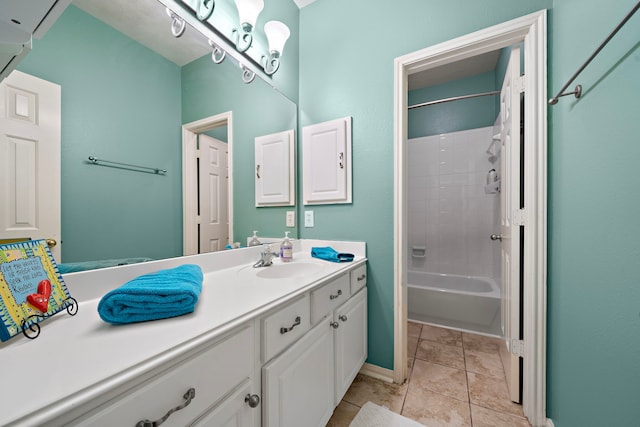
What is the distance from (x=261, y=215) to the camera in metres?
1.58

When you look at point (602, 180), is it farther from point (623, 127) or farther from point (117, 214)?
point (117, 214)

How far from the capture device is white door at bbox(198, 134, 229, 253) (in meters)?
1.17

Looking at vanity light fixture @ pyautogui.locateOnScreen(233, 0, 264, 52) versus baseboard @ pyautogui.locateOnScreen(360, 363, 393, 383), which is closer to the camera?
vanity light fixture @ pyautogui.locateOnScreen(233, 0, 264, 52)

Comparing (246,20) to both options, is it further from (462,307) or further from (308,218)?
(462,307)

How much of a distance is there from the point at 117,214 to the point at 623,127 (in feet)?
5.45

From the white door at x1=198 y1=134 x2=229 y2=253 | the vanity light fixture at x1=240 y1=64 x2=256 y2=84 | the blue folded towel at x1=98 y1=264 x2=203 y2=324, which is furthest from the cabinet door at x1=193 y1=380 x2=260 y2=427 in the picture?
the vanity light fixture at x1=240 y1=64 x2=256 y2=84

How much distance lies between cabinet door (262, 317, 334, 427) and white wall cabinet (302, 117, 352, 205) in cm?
86

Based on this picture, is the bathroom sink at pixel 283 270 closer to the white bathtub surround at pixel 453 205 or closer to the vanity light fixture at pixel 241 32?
the vanity light fixture at pixel 241 32

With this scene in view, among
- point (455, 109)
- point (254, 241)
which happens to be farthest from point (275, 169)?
point (455, 109)

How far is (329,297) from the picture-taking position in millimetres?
1128

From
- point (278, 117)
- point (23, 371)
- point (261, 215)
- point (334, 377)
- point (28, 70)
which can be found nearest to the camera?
point (23, 371)

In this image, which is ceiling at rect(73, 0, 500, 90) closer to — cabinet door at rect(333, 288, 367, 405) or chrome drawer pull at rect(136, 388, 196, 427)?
chrome drawer pull at rect(136, 388, 196, 427)

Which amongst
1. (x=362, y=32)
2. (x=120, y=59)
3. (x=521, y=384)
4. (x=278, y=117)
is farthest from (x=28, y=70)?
(x=521, y=384)

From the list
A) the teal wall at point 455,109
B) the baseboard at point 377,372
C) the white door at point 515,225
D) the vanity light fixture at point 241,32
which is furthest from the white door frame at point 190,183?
the teal wall at point 455,109
